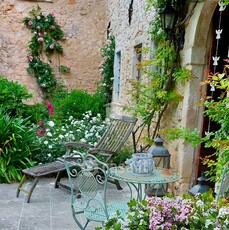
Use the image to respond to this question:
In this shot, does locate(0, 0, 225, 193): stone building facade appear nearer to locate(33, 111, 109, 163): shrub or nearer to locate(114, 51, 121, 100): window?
locate(114, 51, 121, 100): window

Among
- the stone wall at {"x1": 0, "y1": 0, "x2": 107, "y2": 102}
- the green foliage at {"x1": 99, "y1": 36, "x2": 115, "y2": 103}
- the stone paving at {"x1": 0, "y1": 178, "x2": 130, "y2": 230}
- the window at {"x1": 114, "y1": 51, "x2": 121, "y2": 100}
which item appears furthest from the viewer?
the stone wall at {"x1": 0, "y1": 0, "x2": 107, "y2": 102}

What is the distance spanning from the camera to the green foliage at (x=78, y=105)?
7191mm

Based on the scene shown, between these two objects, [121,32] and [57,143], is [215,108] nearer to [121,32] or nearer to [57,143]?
[57,143]

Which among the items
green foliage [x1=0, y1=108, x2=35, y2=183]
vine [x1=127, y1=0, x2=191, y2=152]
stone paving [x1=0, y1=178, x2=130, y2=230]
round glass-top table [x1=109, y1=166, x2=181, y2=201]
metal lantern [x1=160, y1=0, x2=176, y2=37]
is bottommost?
stone paving [x1=0, y1=178, x2=130, y2=230]

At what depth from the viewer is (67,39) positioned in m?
8.41

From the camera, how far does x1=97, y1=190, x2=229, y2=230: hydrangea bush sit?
135 cm

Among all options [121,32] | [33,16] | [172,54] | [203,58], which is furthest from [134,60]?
[33,16]

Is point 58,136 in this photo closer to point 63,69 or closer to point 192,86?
point 192,86

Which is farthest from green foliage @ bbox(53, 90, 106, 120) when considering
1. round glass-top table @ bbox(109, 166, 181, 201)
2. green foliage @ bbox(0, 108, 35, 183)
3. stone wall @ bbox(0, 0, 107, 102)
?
round glass-top table @ bbox(109, 166, 181, 201)

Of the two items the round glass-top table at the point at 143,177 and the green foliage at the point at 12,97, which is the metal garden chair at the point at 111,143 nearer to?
the round glass-top table at the point at 143,177

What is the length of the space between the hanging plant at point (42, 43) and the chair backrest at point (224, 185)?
6.63m

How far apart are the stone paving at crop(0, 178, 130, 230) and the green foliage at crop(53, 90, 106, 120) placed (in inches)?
115

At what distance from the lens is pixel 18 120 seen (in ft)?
16.2

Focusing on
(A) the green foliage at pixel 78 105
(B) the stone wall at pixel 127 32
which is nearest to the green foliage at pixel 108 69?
(A) the green foliage at pixel 78 105
